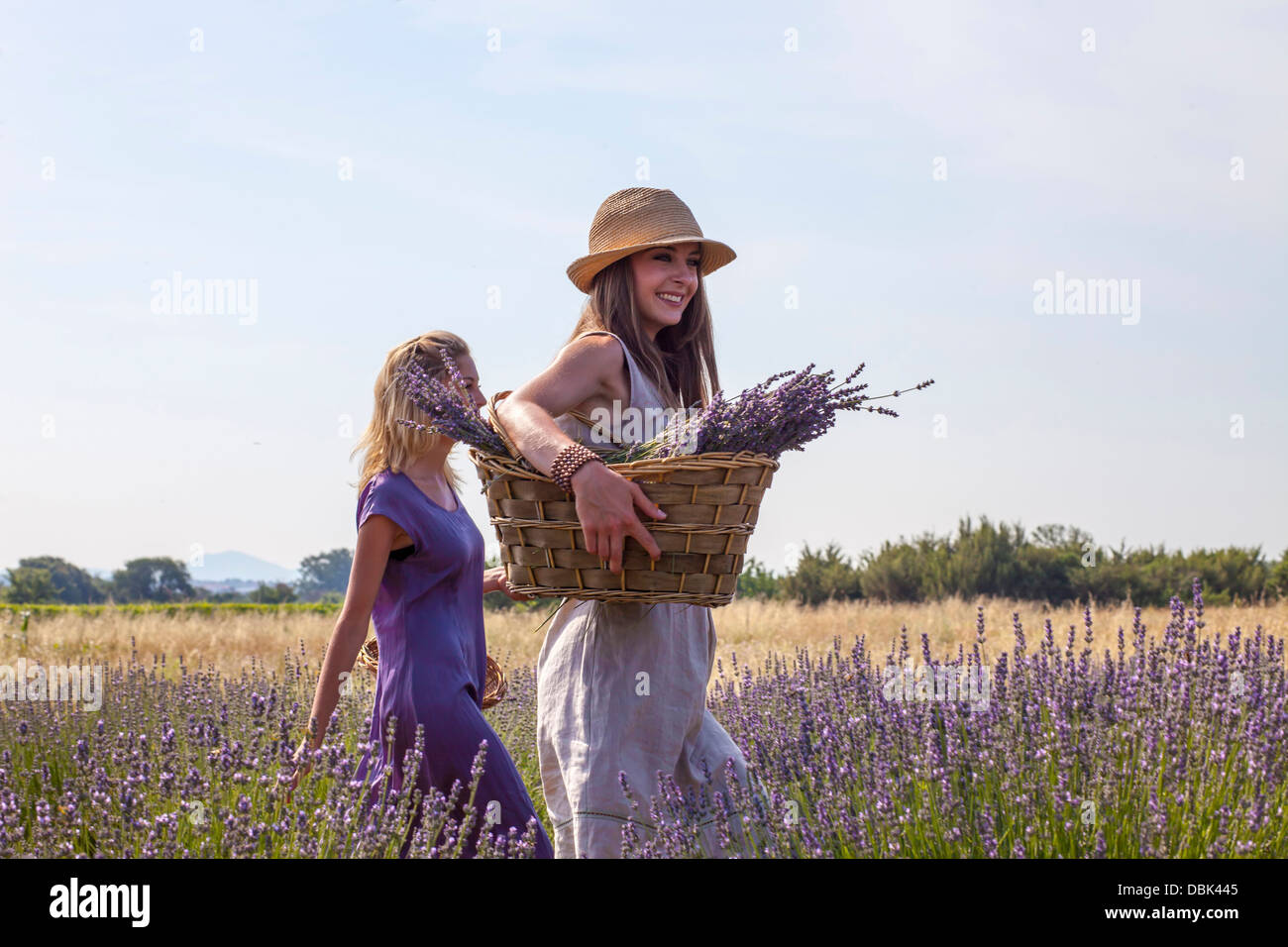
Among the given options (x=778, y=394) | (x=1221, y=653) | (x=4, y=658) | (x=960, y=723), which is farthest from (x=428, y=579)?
(x=4, y=658)

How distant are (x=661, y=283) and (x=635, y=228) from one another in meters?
0.14

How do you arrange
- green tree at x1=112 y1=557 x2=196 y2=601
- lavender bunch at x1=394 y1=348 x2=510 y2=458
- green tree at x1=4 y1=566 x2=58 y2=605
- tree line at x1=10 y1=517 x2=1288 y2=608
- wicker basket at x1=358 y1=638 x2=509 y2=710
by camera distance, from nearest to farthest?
lavender bunch at x1=394 y1=348 x2=510 y2=458 < wicker basket at x1=358 y1=638 x2=509 y2=710 < tree line at x1=10 y1=517 x2=1288 y2=608 < green tree at x1=4 y1=566 x2=58 y2=605 < green tree at x1=112 y1=557 x2=196 y2=601

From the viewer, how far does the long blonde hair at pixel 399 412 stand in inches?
120

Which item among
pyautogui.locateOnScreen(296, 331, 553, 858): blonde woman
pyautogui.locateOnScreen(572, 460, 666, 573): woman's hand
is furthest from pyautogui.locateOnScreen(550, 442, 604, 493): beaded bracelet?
pyautogui.locateOnScreen(296, 331, 553, 858): blonde woman

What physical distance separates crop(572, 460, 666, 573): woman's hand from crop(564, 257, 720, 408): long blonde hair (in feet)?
1.68

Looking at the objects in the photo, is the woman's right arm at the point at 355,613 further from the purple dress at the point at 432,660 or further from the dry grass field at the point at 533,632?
the dry grass field at the point at 533,632

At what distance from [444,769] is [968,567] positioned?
1444 cm

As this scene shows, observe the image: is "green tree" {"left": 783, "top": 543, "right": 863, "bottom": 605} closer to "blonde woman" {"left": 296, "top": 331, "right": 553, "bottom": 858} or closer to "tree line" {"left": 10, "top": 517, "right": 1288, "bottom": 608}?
"tree line" {"left": 10, "top": 517, "right": 1288, "bottom": 608}

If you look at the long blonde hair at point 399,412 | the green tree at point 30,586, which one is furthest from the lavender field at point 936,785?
the green tree at point 30,586

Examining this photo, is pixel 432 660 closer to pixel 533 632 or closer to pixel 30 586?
pixel 533 632

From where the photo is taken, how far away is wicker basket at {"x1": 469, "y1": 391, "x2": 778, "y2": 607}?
7.32 feet

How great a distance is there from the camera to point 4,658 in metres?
7.87

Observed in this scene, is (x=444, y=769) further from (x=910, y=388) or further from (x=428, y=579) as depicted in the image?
(x=910, y=388)

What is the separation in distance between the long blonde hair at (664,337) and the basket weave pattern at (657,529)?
430mm
